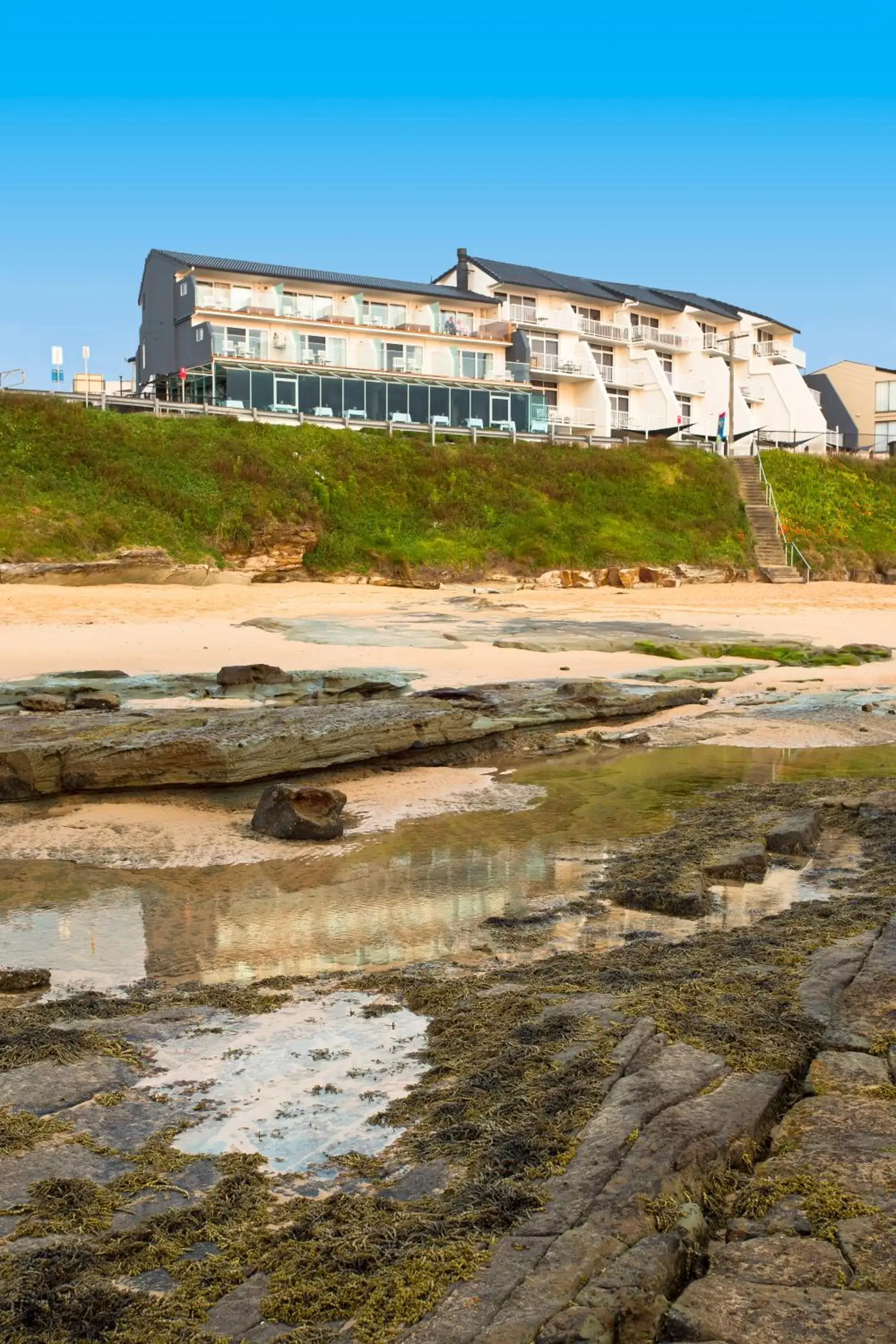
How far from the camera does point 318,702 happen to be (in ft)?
52.4

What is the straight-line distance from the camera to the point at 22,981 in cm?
664

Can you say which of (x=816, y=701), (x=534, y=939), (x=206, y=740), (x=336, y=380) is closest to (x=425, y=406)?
(x=336, y=380)

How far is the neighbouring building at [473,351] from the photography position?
5475cm

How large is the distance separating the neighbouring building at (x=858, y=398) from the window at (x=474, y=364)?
30025 mm

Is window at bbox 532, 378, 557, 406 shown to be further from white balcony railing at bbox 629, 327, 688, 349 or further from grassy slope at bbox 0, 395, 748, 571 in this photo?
grassy slope at bbox 0, 395, 748, 571

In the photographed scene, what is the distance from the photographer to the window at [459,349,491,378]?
61406 millimetres

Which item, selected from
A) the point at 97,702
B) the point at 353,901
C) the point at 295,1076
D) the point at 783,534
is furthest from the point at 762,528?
the point at 295,1076

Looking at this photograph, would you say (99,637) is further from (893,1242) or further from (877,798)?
(893,1242)

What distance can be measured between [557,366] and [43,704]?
55123mm

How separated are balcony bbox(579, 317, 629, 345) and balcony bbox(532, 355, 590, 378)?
2691mm

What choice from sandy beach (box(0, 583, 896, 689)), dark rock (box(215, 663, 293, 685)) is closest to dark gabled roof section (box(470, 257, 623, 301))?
sandy beach (box(0, 583, 896, 689))

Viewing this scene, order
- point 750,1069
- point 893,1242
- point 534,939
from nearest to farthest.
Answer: point 893,1242, point 750,1069, point 534,939

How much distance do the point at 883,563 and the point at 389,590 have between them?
24.9m

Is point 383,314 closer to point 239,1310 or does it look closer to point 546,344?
point 546,344
